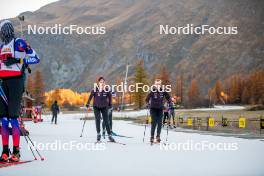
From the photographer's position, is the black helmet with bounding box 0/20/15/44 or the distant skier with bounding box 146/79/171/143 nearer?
the black helmet with bounding box 0/20/15/44

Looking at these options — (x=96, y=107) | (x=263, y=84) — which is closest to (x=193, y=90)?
(x=263, y=84)

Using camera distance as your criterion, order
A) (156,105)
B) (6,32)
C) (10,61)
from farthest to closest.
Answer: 1. (156,105)
2. (6,32)
3. (10,61)

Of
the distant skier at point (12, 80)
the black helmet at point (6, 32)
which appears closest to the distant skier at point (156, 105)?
the distant skier at point (12, 80)

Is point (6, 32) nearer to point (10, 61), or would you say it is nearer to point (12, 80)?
point (10, 61)

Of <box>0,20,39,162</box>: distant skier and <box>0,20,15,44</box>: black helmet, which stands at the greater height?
<box>0,20,15,44</box>: black helmet

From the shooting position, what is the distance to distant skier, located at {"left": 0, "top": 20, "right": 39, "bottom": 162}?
768 cm

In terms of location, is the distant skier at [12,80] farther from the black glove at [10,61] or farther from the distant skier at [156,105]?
A: the distant skier at [156,105]

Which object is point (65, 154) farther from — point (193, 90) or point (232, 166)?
point (193, 90)

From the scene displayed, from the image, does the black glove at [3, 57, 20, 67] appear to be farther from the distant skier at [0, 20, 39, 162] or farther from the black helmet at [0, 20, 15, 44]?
the black helmet at [0, 20, 15, 44]

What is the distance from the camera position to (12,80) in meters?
7.77

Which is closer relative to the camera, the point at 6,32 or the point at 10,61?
the point at 10,61

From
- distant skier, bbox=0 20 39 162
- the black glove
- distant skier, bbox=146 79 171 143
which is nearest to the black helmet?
distant skier, bbox=0 20 39 162

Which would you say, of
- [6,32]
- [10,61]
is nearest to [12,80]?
[10,61]

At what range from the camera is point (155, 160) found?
27.8 feet
